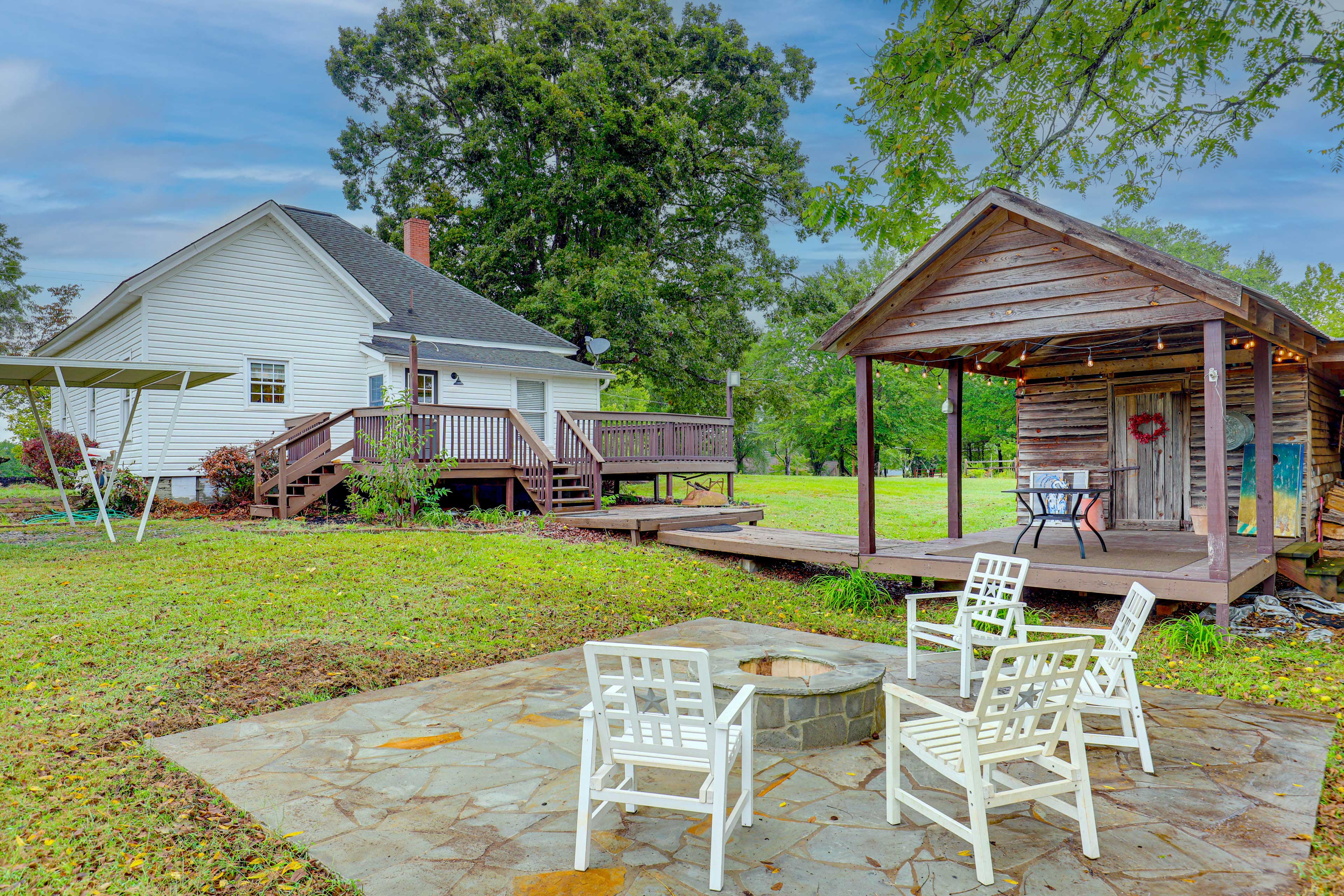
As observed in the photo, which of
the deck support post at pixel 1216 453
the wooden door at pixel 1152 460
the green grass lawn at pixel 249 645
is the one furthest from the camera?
the wooden door at pixel 1152 460

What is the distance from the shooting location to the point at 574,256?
23938 millimetres

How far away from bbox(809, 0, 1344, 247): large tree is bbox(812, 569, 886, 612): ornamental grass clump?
12.8ft

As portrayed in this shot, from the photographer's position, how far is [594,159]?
2341 cm

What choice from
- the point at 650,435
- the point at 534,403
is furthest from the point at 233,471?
the point at 650,435

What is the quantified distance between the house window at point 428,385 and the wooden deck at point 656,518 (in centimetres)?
532

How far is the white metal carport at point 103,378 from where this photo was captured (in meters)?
9.90

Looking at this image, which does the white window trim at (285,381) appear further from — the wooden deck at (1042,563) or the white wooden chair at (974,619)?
the white wooden chair at (974,619)

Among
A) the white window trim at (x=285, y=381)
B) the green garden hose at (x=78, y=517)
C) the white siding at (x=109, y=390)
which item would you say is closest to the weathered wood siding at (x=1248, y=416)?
the white window trim at (x=285, y=381)

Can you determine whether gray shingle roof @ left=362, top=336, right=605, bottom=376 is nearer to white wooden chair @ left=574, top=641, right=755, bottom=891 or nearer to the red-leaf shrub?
the red-leaf shrub

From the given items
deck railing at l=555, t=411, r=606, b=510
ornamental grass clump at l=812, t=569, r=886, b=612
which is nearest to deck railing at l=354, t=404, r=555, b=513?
deck railing at l=555, t=411, r=606, b=510

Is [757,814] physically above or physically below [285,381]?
below

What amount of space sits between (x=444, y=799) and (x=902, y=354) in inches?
293

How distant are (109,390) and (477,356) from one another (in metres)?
8.32

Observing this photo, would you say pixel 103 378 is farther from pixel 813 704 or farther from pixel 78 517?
pixel 813 704
